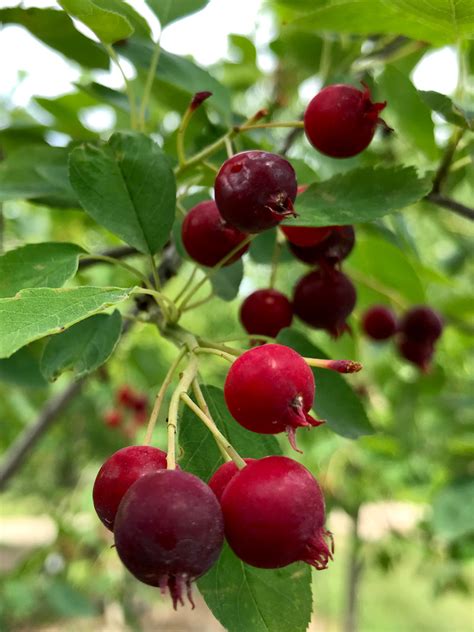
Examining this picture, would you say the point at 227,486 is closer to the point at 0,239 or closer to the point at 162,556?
the point at 162,556

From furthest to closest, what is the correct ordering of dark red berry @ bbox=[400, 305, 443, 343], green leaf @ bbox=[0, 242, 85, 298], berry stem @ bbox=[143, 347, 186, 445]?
dark red berry @ bbox=[400, 305, 443, 343]
green leaf @ bbox=[0, 242, 85, 298]
berry stem @ bbox=[143, 347, 186, 445]

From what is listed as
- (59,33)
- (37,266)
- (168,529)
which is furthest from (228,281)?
(168,529)

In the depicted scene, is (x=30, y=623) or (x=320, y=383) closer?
(x=320, y=383)

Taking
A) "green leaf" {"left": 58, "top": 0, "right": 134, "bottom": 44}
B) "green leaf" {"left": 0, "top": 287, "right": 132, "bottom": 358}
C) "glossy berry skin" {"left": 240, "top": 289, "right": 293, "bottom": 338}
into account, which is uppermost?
"green leaf" {"left": 58, "top": 0, "right": 134, "bottom": 44}

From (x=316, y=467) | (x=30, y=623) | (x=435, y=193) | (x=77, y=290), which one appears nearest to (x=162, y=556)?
(x=77, y=290)

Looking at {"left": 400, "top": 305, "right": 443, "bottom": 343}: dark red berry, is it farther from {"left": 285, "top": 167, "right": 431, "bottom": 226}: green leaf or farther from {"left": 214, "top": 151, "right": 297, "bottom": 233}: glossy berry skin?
{"left": 214, "top": 151, "right": 297, "bottom": 233}: glossy berry skin

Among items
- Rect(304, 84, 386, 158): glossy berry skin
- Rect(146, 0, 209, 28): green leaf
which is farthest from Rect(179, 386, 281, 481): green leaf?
Rect(146, 0, 209, 28): green leaf
